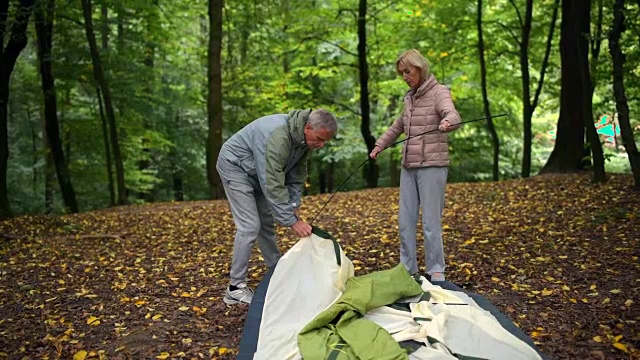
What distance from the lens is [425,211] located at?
3.84m

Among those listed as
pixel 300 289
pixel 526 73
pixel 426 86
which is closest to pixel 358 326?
pixel 300 289

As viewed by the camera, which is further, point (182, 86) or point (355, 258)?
point (182, 86)

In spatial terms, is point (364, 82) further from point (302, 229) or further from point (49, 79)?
point (302, 229)

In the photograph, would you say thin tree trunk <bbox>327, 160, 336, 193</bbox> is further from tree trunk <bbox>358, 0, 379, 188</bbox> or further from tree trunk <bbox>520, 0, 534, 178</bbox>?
tree trunk <bbox>520, 0, 534, 178</bbox>

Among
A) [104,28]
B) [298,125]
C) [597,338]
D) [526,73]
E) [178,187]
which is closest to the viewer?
[597,338]

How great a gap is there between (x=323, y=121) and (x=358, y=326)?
1.26 metres

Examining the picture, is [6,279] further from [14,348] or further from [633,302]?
[633,302]

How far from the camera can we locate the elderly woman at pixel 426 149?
372 centimetres

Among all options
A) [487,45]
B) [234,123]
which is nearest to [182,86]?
[234,123]

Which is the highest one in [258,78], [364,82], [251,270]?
[258,78]

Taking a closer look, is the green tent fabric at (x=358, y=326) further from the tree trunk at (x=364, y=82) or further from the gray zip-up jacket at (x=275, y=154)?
the tree trunk at (x=364, y=82)

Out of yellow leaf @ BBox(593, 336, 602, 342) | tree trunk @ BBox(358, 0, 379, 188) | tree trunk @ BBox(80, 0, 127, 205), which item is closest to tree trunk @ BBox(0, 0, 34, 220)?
tree trunk @ BBox(80, 0, 127, 205)

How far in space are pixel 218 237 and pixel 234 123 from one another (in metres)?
7.99

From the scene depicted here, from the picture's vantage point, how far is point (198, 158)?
16.8 meters
